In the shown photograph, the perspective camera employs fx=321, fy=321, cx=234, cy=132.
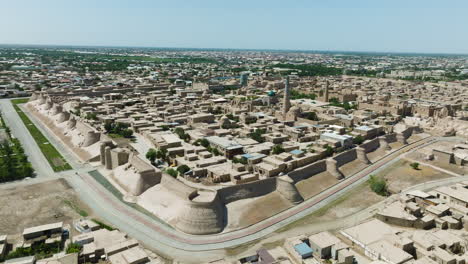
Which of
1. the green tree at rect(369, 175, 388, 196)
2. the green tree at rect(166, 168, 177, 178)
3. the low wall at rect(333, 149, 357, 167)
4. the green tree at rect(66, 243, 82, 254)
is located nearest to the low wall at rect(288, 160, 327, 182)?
the low wall at rect(333, 149, 357, 167)

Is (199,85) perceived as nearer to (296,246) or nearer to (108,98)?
(108,98)

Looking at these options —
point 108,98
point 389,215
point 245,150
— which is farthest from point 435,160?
point 108,98

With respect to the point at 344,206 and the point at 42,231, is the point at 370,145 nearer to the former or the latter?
the point at 344,206

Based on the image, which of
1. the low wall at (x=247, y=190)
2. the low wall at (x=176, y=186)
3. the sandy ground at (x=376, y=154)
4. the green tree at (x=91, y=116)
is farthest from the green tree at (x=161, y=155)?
the sandy ground at (x=376, y=154)

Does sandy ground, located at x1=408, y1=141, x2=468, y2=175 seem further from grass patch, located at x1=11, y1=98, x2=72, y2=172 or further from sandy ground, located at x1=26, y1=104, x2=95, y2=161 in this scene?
grass patch, located at x1=11, y1=98, x2=72, y2=172

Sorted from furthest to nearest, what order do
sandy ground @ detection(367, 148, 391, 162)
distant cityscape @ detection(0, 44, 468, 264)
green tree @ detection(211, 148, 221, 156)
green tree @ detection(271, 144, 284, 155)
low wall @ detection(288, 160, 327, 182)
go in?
sandy ground @ detection(367, 148, 391, 162) → green tree @ detection(211, 148, 221, 156) → green tree @ detection(271, 144, 284, 155) → low wall @ detection(288, 160, 327, 182) → distant cityscape @ detection(0, 44, 468, 264)
